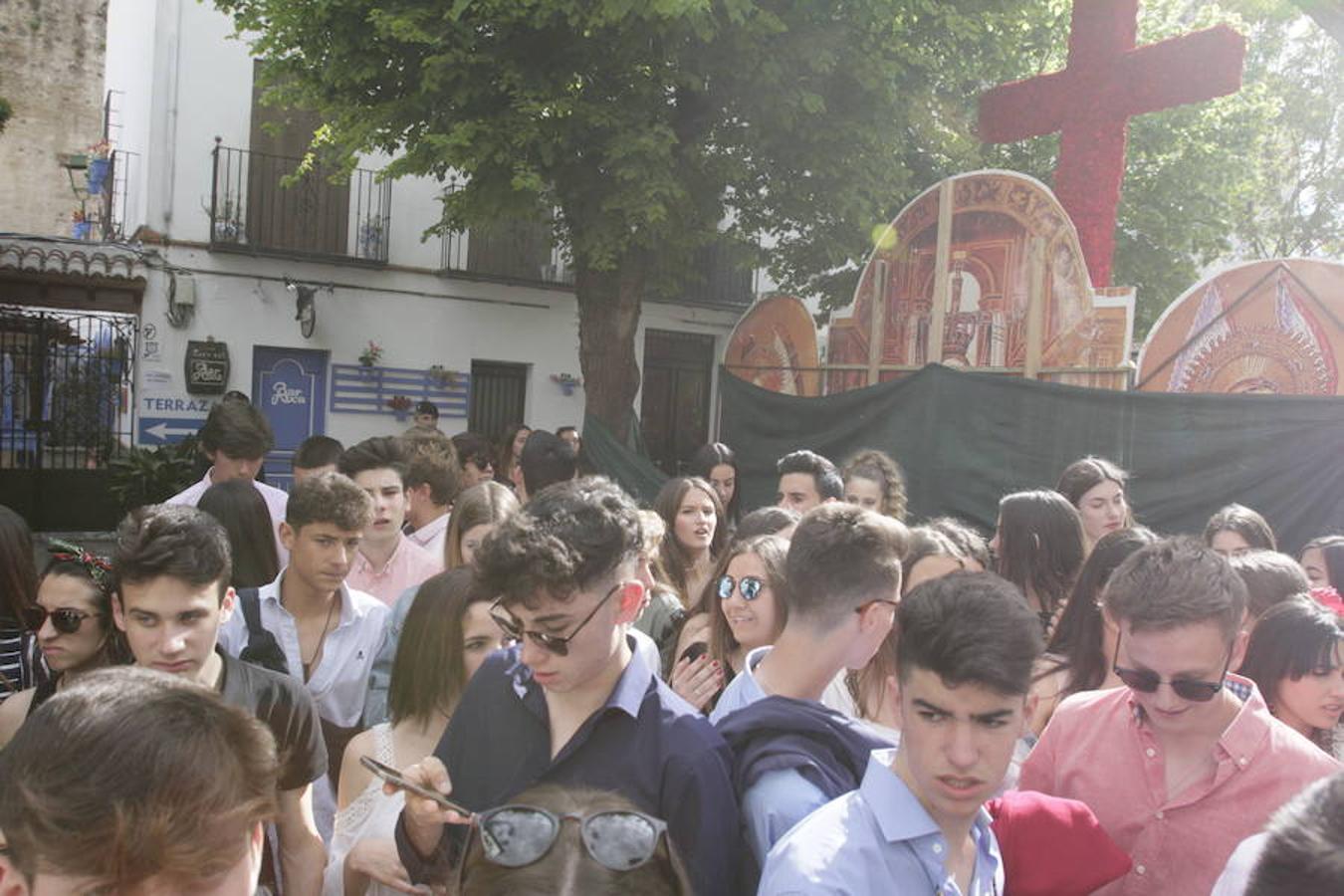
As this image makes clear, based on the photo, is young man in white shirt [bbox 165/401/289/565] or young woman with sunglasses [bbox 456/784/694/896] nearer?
young woman with sunglasses [bbox 456/784/694/896]

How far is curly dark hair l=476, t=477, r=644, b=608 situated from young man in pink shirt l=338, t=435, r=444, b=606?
266 cm

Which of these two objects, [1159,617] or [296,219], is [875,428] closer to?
[1159,617]

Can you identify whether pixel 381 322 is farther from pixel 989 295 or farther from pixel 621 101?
pixel 989 295

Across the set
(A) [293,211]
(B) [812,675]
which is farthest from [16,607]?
(A) [293,211]

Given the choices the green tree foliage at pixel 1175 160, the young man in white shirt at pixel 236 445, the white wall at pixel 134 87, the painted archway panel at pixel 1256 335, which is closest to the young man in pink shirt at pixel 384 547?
the young man in white shirt at pixel 236 445

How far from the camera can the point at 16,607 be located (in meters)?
4.05

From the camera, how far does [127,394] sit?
16656 millimetres

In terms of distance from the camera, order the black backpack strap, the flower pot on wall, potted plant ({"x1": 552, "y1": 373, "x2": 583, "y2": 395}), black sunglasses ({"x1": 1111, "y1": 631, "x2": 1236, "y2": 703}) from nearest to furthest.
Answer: black sunglasses ({"x1": 1111, "y1": 631, "x2": 1236, "y2": 703})
the black backpack strap
the flower pot on wall
potted plant ({"x1": 552, "y1": 373, "x2": 583, "y2": 395})

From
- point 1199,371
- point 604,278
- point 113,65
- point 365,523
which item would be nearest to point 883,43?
point 604,278

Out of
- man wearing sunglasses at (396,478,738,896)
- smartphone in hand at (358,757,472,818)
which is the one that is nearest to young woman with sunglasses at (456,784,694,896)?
smartphone in hand at (358,757,472,818)

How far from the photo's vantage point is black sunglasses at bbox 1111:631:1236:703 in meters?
2.33

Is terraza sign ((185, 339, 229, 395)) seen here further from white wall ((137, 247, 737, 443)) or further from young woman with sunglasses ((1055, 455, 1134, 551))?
young woman with sunglasses ((1055, 455, 1134, 551))

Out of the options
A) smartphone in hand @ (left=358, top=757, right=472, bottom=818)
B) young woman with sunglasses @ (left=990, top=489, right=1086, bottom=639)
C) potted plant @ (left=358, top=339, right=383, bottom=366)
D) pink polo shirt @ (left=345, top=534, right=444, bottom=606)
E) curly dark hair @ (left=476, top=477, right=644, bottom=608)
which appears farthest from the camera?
potted plant @ (left=358, top=339, right=383, bottom=366)

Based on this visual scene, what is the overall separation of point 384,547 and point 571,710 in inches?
116
